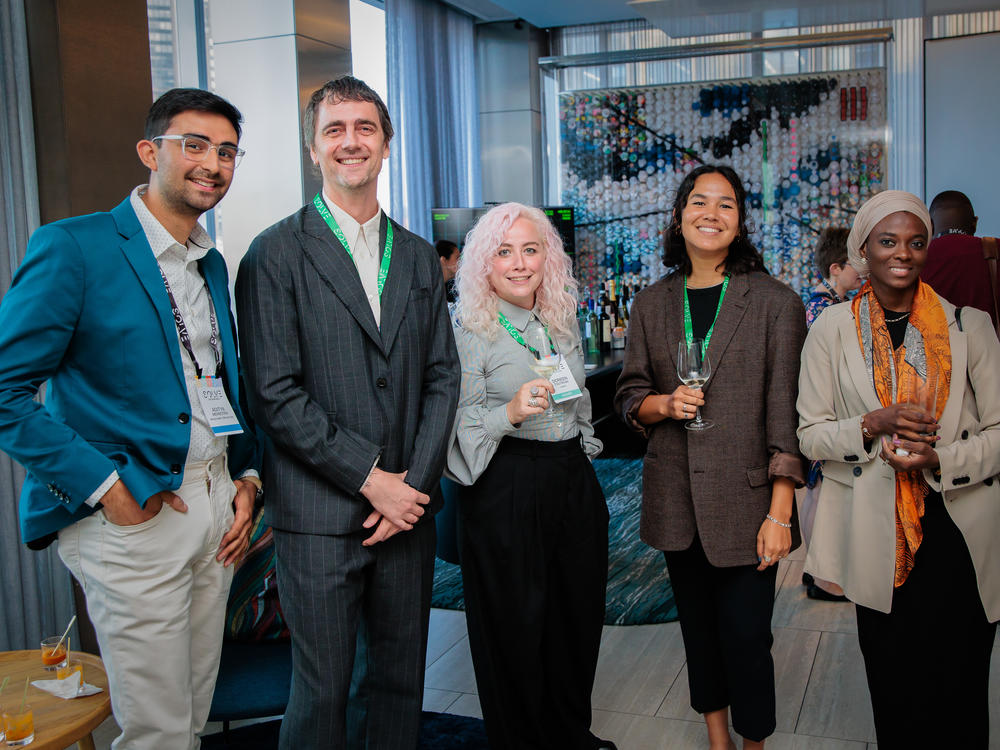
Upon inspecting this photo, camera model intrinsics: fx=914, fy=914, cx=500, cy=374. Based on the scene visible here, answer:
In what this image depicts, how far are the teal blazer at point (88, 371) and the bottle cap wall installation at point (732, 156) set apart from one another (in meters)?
6.60

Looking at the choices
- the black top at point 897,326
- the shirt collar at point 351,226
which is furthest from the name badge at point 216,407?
the black top at point 897,326

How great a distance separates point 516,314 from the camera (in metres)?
2.61

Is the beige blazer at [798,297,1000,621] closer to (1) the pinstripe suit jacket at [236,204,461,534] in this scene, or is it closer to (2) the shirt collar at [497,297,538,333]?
(2) the shirt collar at [497,297,538,333]

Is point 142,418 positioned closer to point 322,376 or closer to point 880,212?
point 322,376

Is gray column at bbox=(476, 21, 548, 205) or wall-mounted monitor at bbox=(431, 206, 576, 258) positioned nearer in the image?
wall-mounted monitor at bbox=(431, 206, 576, 258)

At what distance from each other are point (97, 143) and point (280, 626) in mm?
1714

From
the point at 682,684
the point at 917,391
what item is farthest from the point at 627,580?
the point at 917,391

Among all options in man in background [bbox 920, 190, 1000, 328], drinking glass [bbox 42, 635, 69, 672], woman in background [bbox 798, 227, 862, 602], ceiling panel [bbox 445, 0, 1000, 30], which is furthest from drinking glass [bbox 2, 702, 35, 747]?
ceiling panel [bbox 445, 0, 1000, 30]

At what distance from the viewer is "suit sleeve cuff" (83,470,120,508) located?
6.06ft

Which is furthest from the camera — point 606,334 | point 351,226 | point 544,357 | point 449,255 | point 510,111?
point 510,111

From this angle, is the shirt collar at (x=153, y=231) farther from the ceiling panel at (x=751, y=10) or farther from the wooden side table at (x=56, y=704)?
the ceiling panel at (x=751, y=10)

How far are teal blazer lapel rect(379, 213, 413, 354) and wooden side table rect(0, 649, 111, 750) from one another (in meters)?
1.08

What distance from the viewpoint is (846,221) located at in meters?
7.91

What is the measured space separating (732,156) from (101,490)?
294 inches
